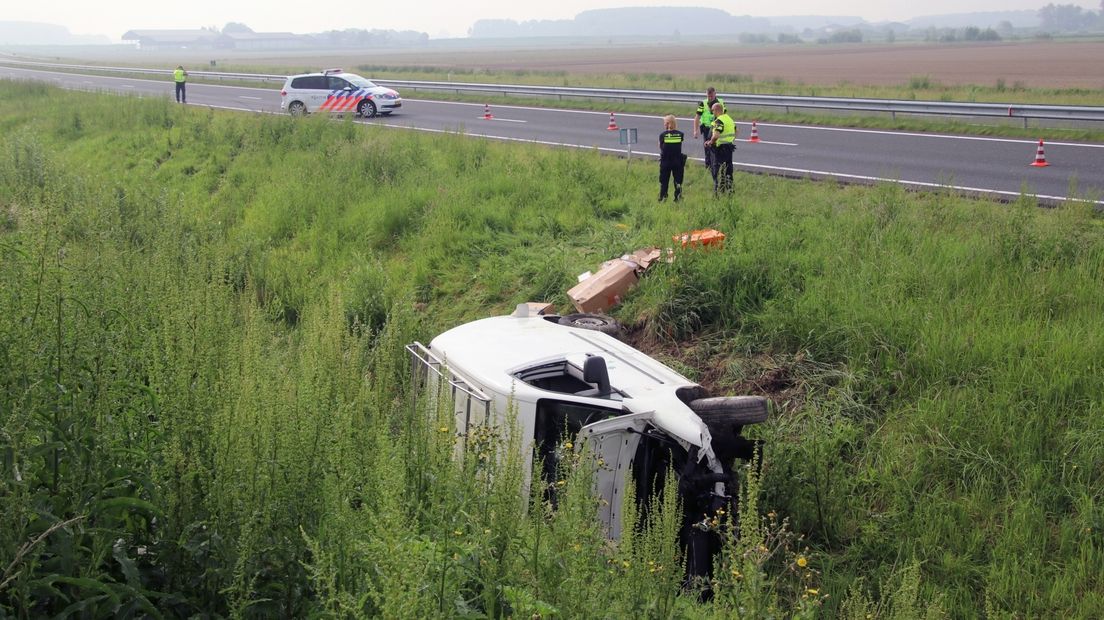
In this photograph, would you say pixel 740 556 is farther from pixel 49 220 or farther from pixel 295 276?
pixel 295 276

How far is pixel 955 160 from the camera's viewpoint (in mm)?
18266

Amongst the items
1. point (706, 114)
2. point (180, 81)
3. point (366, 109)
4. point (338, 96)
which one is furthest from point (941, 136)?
point (180, 81)

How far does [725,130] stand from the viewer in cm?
1476

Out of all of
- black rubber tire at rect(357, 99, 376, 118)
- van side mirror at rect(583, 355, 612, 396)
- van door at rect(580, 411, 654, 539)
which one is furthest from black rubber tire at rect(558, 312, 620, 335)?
black rubber tire at rect(357, 99, 376, 118)

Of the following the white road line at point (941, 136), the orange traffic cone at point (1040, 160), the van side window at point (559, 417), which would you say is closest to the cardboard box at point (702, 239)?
the van side window at point (559, 417)

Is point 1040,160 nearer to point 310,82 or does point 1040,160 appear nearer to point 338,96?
point 338,96

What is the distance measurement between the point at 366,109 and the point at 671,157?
1994 cm

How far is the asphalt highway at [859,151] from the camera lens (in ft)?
51.9

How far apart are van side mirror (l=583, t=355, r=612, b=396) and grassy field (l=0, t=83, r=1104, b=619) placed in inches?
48.4

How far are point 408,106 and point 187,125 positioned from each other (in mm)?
10682

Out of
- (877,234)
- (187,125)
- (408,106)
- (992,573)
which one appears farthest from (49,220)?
(408,106)

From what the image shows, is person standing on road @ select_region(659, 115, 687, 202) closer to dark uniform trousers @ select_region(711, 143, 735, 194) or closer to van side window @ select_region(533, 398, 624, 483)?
dark uniform trousers @ select_region(711, 143, 735, 194)

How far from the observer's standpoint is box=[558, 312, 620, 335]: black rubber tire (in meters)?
9.95

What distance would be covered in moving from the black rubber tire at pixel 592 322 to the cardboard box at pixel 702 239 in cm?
155
